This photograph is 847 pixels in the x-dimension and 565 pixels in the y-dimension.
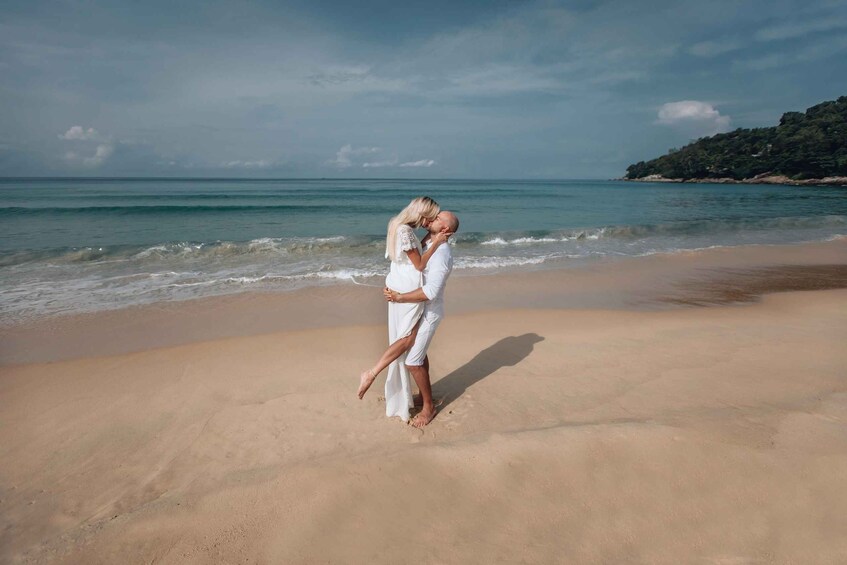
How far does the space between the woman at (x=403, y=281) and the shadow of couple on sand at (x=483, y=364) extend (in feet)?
1.85

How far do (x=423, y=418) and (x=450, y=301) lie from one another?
176 inches

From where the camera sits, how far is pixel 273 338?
611cm

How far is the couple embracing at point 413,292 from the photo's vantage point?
11.3ft

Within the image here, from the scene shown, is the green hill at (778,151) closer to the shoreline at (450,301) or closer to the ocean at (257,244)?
the ocean at (257,244)

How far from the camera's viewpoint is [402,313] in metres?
3.68

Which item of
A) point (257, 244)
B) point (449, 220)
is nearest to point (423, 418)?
point (449, 220)

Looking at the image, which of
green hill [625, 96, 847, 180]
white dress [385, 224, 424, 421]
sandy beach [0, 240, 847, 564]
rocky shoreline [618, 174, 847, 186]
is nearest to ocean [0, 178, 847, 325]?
sandy beach [0, 240, 847, 564]

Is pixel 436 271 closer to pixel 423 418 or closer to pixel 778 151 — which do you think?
pixel 423 418

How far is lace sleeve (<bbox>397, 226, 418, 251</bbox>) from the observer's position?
11.1ft

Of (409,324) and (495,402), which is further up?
(409,324)

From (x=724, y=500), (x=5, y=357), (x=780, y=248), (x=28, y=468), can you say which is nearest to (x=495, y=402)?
(x=724, y=500)

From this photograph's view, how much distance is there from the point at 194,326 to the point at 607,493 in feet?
20.2

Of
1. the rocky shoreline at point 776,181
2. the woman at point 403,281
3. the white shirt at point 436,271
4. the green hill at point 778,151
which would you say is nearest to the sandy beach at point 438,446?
the woman at point 403,281

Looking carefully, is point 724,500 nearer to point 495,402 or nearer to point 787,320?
point 495,402
